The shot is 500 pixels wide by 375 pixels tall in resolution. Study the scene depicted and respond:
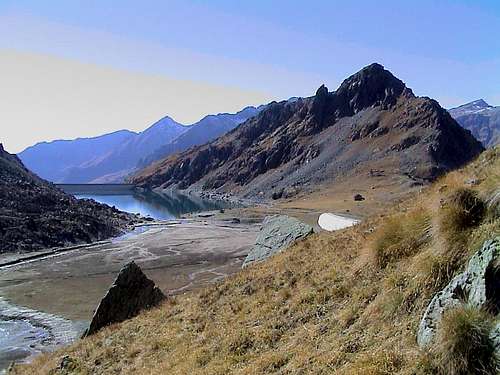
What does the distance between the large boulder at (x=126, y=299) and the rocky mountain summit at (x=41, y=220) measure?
47.1m

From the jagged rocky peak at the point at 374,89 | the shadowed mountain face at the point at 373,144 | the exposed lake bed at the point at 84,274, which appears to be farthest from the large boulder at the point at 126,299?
the jagged rocky peak at the point at 374,89

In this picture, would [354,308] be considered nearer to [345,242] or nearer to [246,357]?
A: [246,357]

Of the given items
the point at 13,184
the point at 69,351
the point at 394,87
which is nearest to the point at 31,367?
the point at 69,351

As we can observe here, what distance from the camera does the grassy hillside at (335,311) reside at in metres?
8.10

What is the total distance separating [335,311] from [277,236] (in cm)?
1258

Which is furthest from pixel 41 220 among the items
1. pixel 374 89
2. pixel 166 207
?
pixel 374 89

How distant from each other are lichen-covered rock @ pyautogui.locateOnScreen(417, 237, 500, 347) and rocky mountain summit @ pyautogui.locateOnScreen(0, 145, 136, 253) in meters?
62.4

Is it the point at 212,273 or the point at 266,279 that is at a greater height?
the point at 266,279

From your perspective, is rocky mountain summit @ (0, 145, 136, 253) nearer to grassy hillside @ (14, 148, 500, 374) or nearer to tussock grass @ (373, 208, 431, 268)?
grassy hillside @ (14, 148, 500, 374)

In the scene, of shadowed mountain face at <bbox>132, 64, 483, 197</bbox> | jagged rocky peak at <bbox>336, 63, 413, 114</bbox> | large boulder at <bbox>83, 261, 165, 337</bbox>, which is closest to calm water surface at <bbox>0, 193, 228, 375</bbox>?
large boulder at <bbox>83, 261, 165, 337</bbox>

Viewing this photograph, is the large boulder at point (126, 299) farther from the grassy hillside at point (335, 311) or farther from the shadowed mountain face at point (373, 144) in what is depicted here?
the shadowed mountain face at point (373, 144)

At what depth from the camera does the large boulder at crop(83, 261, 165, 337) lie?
19094 millimetres

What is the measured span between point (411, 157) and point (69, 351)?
13842 cm

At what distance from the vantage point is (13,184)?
272 feet
